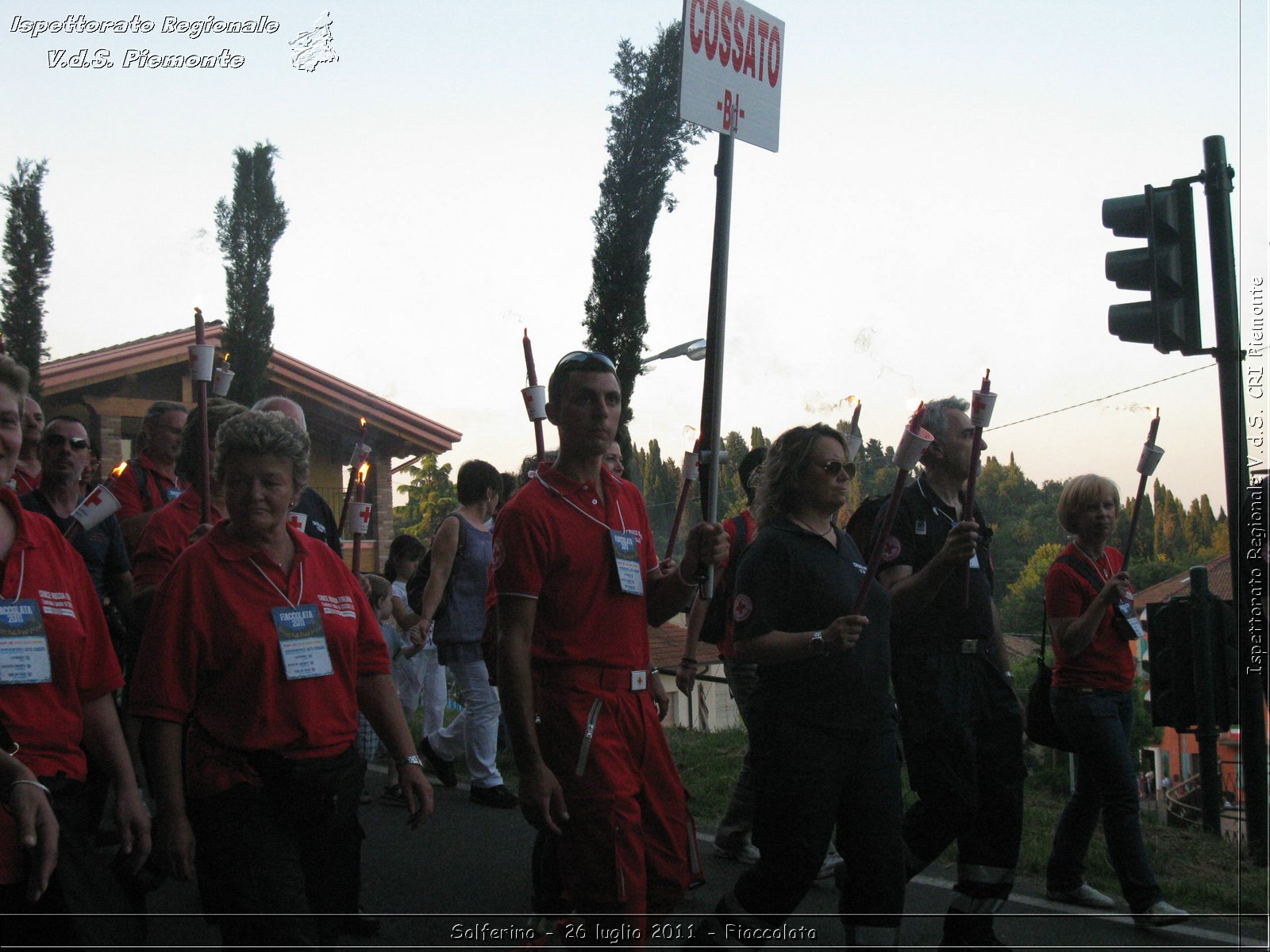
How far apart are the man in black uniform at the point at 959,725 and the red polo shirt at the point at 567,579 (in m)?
1.13

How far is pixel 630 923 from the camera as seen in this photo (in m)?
3.35

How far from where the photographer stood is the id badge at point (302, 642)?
312 centimetres

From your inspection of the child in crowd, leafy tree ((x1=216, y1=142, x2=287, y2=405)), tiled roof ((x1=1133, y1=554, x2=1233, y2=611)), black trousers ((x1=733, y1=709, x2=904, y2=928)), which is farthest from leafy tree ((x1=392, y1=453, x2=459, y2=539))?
black trousers ((x1=733, y1=709, x2=904, y2=928))

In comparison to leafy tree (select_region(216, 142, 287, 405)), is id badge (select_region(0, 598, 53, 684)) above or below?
below

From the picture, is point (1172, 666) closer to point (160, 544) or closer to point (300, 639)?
point (300, 639)

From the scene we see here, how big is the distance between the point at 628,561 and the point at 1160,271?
4.23 m

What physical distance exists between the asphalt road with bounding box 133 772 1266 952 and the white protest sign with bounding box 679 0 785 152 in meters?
2.55

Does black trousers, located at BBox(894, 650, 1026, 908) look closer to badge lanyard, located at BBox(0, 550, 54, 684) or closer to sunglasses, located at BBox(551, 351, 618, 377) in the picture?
sunglasses, located at BBox(551, 351, 618, 377)

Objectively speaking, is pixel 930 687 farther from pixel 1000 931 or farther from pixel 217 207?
pixel 217 207

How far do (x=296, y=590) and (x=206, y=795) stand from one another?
1.84 feet

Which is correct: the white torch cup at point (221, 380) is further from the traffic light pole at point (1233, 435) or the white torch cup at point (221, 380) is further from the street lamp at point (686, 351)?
the street lamp at point (686, 351)

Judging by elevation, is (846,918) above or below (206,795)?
below

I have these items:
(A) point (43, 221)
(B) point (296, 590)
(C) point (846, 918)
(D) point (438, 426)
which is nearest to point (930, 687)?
(C) point (846, 918)

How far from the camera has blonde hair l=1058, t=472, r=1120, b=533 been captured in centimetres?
565
